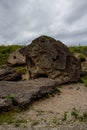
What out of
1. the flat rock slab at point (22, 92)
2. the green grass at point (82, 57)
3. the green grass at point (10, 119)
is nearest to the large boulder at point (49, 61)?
the flat rock slab at point (22, 92)

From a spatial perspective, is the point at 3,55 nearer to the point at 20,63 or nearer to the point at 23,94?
the point at 20,63

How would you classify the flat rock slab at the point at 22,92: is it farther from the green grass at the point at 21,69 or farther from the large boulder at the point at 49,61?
the green grass at the point at 21,69

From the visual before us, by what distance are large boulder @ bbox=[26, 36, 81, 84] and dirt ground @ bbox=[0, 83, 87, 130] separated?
1632mm

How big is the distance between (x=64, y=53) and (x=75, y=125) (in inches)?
256

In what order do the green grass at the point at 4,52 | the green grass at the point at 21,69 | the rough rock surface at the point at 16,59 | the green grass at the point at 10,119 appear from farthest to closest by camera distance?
the green grass at the point at 4,52
the rough rock surface at the point at 16,59
the green grass at the point at 21,69
the green grass at the point at 10,119

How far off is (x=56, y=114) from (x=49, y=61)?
4.61 m

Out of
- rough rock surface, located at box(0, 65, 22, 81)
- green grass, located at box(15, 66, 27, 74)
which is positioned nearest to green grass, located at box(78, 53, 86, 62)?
green grass, located at box(15, 66, 27, 74)

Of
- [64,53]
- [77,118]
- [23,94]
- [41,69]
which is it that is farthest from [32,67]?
[77,118]

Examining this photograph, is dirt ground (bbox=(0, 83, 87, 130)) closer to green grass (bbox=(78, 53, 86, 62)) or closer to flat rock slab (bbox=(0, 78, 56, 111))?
flat rock slab (bbox=(0, 78, 56, 111))

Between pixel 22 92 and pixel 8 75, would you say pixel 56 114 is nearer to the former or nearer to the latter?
pixel 22 92

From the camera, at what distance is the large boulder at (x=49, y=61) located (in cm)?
1814

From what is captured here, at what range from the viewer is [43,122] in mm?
13203

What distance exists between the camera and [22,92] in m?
14.9

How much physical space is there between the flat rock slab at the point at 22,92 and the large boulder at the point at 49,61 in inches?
37.8
